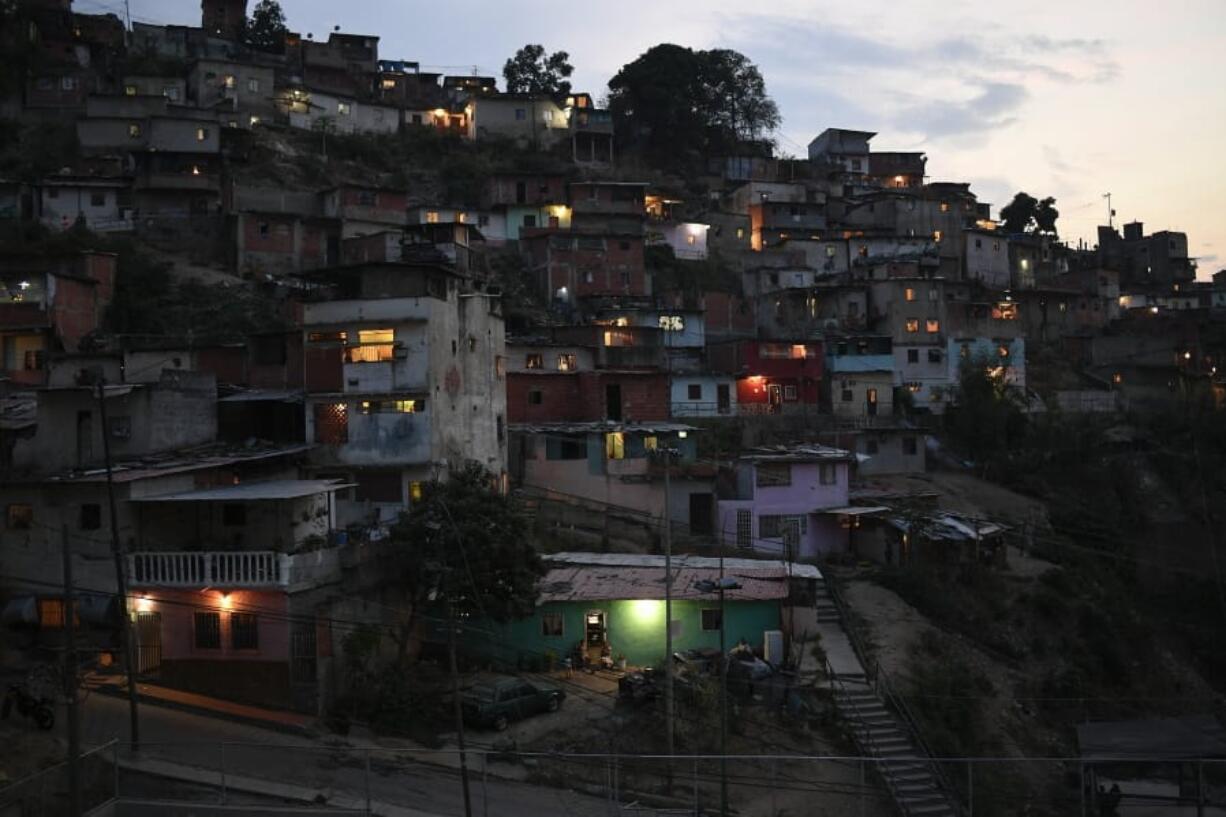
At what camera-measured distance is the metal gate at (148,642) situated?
2384 cm

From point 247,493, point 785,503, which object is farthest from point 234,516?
point 785,503

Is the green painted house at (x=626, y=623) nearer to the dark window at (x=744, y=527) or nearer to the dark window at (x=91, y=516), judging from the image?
the dark window at (x=744, y=527)

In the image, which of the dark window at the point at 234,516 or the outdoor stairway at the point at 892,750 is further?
the dark window at the point at 234,516

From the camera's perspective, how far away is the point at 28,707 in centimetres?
2061

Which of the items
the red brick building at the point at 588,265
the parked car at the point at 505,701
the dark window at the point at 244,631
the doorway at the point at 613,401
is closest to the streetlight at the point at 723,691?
the parked car at the point at 505,701

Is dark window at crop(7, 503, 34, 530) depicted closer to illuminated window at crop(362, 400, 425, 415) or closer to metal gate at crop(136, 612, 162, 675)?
metal gate at crop(136, 612, 162, 675)

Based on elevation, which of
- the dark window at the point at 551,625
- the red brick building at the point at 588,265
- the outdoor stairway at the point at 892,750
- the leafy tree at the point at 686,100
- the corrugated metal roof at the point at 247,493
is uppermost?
the leafy tree at the point at 686,100

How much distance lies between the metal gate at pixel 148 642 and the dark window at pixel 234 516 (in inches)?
145

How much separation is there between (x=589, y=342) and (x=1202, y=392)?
120ft

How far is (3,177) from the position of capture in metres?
60.1

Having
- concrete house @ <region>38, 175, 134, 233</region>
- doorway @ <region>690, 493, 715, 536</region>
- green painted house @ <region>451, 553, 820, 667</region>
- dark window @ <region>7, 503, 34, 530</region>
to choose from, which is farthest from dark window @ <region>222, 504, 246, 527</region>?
concrete house @ <region>38, 175, 134, 233</region>

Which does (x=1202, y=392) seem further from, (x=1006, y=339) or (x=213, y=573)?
(x=213, y=573)

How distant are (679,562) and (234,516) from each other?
13436 millimetres

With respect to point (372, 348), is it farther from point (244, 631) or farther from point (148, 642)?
point (148, 642)
